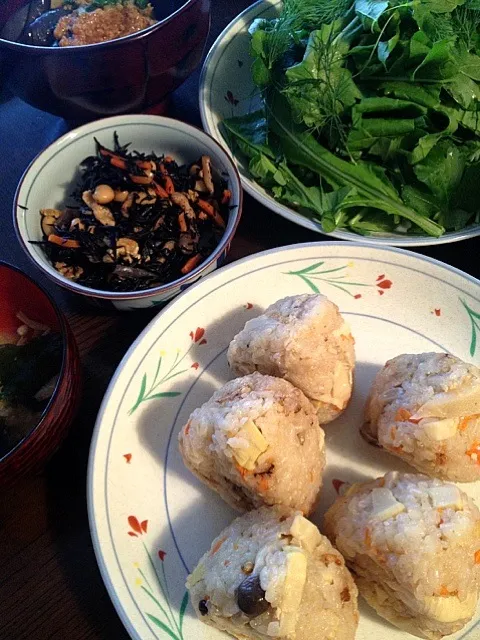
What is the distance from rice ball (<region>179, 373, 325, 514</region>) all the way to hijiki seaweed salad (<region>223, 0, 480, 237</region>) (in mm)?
618

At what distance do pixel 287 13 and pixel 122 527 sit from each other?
162 cm

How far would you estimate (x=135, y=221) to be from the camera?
1599 millimetres

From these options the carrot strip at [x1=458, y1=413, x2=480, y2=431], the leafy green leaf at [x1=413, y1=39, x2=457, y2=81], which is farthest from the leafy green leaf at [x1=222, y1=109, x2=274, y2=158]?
the carrot strip at [x1=458, y1=413, x2=480, y2=431]

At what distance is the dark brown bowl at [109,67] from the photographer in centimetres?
145

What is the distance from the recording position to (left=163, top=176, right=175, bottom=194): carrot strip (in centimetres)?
163

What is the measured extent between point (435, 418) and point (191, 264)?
29.4 inches

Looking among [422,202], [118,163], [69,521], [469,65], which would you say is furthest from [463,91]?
[69,521]

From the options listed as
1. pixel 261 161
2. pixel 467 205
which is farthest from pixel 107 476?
pixel 467 205

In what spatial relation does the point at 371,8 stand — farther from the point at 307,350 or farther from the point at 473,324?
the point at 307,350

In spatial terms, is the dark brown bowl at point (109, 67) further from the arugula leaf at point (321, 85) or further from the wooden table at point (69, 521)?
the wooden table at point (69, 521)

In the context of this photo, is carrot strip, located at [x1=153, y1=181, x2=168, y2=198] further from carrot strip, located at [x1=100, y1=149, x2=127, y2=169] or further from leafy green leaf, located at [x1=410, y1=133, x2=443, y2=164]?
leafy green leaf, located at [x1=410, y1=133, x2=443, y2=164]

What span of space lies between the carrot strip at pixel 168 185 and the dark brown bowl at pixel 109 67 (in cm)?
28

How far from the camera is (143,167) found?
A: 1641 mm

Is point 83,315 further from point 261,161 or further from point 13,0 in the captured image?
point 13,0
